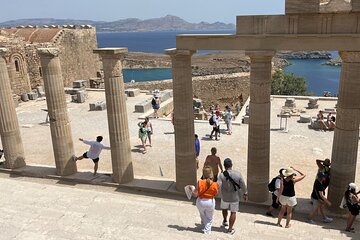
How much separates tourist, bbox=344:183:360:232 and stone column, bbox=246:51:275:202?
6.44 ft

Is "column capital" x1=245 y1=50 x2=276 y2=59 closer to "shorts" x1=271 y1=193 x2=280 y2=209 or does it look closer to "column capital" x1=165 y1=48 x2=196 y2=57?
"column capital" x1=165 y1=48 x2=196 y2=57

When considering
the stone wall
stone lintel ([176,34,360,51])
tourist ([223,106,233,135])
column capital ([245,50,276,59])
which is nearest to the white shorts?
column capital ([245,50,276,59])

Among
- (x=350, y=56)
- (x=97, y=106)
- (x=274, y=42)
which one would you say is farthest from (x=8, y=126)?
(x=97, y=106)

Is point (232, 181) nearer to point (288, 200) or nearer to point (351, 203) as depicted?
point (288, 200)

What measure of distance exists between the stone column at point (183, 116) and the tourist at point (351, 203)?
3875 millimetres

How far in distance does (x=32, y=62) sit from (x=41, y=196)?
27697 mm

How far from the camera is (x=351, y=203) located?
7.41m

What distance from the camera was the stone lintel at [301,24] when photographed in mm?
7176

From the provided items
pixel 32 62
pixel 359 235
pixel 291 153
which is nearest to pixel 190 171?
pixel 359 235

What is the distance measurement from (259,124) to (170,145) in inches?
278

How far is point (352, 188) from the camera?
740 cm

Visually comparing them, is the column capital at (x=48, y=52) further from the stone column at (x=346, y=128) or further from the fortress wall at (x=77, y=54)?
the fortress wall at (x=77, y=54)

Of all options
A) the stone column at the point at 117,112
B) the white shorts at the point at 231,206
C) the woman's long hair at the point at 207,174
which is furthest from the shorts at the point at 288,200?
the stone column at the point at 117,112

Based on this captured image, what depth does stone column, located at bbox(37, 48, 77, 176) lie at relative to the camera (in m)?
10.1
